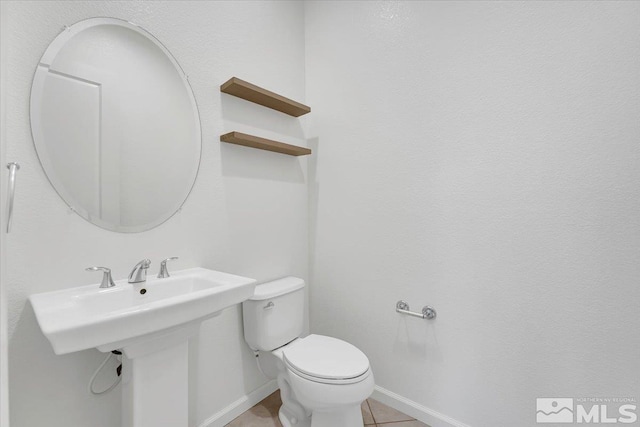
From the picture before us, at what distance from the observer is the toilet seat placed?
120 centimetres

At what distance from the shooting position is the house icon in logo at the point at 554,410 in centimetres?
119

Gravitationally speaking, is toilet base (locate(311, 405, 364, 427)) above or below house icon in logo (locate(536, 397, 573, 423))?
below

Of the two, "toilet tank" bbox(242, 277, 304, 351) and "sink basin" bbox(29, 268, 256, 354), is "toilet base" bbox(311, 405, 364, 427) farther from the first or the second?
"sink basin" bbox(29, 268, 256, 354)

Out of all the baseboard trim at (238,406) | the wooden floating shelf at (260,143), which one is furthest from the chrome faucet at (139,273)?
the baseboard trim at (238,406)

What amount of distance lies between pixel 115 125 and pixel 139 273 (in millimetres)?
631

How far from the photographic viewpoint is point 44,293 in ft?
3.31

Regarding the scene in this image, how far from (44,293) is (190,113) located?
0.94m

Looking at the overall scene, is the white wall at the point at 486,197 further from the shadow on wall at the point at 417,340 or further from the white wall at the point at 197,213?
the white wall at the point at 197,213

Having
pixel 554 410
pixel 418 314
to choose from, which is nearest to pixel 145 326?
pixel 418 314

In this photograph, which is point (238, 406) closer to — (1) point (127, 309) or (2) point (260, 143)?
(1) point (127, 309)

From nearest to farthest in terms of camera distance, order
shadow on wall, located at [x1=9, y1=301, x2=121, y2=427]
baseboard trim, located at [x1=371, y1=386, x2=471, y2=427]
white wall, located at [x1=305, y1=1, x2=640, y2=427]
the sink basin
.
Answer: the sink basin
shadow on wall, located at [x1=9, y1=301, x2=121, y2=427]
white wall, located at [x1=305, y1=1, x2=640, y2=427]
baseboard trim, located at [x1=371, y1=386, x2=471, y2=427]

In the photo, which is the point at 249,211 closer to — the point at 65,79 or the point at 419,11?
the point at 65,79

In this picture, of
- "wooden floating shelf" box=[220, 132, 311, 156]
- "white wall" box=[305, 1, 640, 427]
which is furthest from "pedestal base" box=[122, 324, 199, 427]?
"white wall" box=[305, 1, 640, 427]

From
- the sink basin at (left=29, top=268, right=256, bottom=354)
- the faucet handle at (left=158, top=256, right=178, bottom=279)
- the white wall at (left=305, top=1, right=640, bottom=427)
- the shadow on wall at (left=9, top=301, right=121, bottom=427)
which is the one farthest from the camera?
the faucet handle at (left=158, top=256, right=178, bottom=279)
